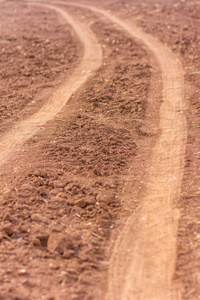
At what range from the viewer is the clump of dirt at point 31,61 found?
28.8ft

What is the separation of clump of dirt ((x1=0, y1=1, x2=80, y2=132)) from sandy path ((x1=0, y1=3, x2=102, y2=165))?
31 cm

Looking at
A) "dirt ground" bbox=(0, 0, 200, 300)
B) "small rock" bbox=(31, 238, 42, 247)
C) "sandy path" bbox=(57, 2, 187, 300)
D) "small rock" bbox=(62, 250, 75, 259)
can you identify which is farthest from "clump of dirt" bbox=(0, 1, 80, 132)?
"small rock" bbox=(62, 250, 75, 259)

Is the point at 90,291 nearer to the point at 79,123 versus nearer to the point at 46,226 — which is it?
the point at 46,226

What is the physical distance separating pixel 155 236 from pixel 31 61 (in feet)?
30.8

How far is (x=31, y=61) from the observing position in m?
11.8

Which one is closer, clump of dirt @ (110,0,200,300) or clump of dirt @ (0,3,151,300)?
clump of dirt @ (0,3,151,300)

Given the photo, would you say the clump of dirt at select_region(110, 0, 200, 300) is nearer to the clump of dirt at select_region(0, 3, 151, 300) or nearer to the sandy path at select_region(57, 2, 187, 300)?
the sandy path at select_region(57, 2, 187, 300)

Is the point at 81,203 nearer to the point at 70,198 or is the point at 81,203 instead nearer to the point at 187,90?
the point at 70,198

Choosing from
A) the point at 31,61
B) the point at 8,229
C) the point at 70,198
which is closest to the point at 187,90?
the point at 70,198

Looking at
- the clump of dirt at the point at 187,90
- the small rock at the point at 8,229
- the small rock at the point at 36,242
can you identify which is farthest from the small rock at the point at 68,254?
the clump of dirt at the point at 187,90

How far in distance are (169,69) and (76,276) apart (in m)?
8.71

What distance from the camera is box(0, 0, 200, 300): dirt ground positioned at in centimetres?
378

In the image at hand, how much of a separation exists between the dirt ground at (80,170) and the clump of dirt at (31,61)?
5cm

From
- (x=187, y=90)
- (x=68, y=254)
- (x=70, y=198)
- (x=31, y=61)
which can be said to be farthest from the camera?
(x=31, y=61)
